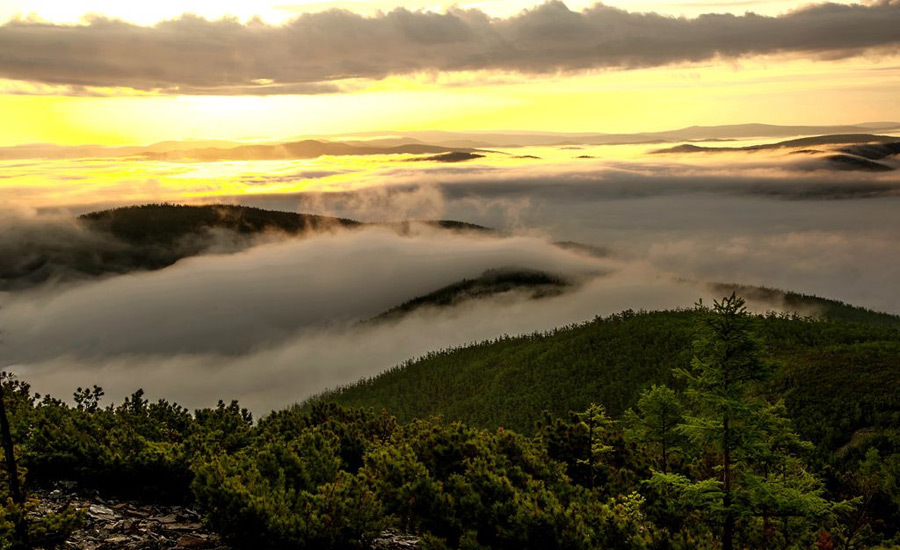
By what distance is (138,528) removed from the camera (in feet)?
Result: 80.1

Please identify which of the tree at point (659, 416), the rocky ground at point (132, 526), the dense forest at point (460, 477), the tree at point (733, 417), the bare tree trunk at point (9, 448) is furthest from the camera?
the tree at point (659, 416)

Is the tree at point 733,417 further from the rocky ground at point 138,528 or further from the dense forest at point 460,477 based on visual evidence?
the rocky ground at point 138,528

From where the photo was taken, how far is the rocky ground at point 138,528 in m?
22.8

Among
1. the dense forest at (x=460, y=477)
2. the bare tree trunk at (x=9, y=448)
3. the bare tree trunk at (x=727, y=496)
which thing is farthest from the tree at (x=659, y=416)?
the bare tree trunk at (x=9, y=448)

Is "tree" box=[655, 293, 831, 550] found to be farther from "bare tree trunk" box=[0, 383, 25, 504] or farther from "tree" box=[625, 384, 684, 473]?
"bare tree trunk" box=[0, 383, 25, 504]

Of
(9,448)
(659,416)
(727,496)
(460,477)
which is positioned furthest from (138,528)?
(659,416)

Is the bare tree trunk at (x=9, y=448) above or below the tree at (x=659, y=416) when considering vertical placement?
above

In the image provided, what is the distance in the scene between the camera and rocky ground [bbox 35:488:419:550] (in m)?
22.8

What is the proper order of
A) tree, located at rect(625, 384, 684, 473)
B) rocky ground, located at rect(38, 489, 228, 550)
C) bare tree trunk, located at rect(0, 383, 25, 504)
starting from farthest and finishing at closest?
tree, located at rect(625, 384, 684, 473), rocky ground, located at rect(38, 489, 228, 550), bare tree trunk, located at rect(0, 383, 25, 504)

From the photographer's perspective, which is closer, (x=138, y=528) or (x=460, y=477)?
(x=138, y=528)

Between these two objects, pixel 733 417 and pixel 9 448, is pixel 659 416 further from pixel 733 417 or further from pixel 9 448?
pixel 9 448

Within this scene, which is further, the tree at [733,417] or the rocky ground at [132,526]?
the rocky ground at [132,526]

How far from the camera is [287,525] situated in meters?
21.4

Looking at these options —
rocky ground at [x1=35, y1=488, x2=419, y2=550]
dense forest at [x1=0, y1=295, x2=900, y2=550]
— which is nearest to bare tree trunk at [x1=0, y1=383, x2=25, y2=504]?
dense forest at [x1=0, y1=295, x2=900, y2=550]
